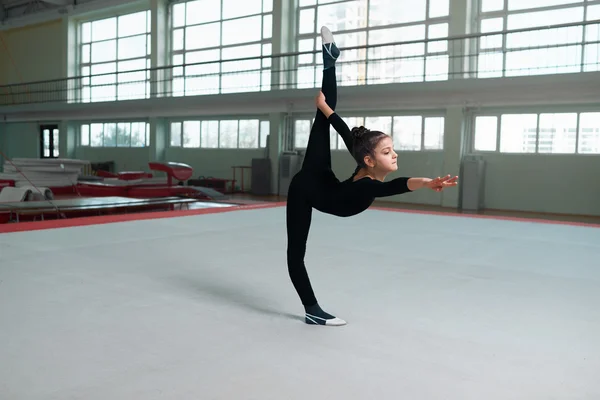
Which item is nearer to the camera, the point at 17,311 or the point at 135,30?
the point at 17,311

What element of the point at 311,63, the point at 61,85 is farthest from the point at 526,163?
the point at 61,85

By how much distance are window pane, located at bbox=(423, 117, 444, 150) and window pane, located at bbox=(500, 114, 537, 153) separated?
1.50 meters

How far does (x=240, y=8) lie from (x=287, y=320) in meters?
16.6

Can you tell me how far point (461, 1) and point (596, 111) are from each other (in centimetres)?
404

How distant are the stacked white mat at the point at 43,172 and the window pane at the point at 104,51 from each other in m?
9.79

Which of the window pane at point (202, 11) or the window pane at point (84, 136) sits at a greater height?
the window pane at point (202, 11)

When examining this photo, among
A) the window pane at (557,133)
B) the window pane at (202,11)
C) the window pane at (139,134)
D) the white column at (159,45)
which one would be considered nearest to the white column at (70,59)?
the window pane at (139,134)

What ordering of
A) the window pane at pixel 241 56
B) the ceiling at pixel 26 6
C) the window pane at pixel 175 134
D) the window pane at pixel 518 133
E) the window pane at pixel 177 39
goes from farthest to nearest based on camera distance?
the ceiling at pixel 26 6 < the window pane at pixel 175 134 < the window pane at pixel 177 39 < the window pane at pixel 241 56 < the window pane at pixel 518 133

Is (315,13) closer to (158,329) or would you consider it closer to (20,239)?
(20,239)

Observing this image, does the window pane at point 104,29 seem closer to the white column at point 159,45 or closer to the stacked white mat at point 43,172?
the white column at point 159,45

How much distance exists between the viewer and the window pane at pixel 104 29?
842 inches

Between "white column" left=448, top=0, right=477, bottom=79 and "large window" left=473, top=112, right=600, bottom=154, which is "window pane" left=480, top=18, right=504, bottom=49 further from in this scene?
"large window" left=473, top=112, right=600, bottom=154

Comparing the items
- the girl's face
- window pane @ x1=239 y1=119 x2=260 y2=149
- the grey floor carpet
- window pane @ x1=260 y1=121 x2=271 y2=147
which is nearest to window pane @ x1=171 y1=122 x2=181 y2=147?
window pane @ x1=239 y1=119 x2=260 y2=149

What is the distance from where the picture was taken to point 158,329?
2615mm
